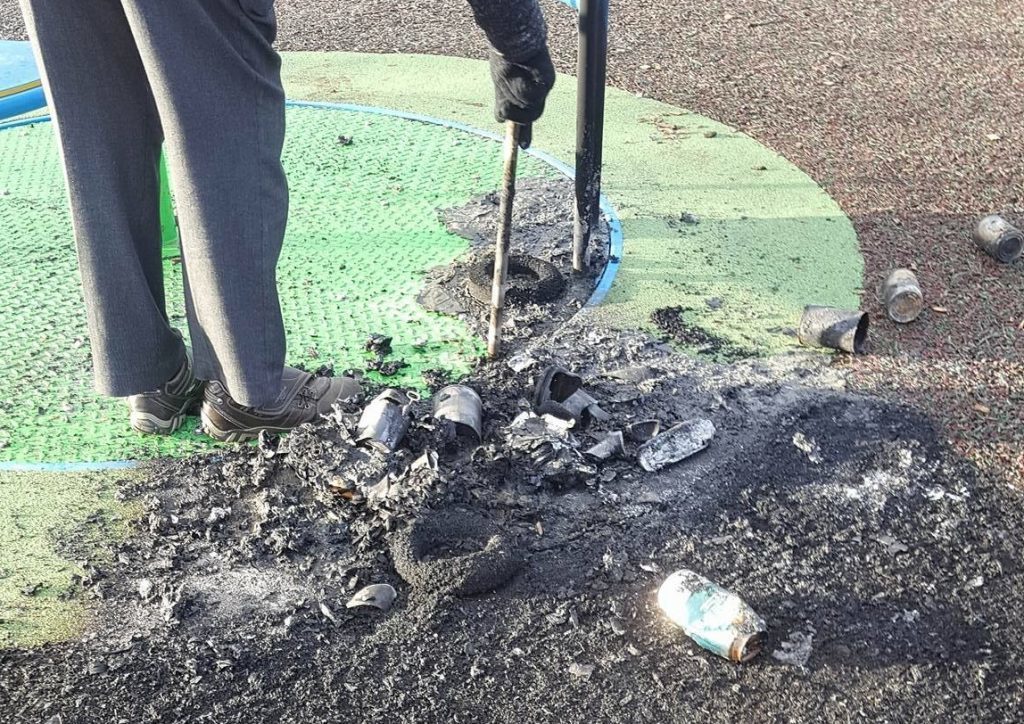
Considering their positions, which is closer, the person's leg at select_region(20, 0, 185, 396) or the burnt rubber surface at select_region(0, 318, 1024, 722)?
the burnt rubber surface at select_region(0, 318, 1024, 722)

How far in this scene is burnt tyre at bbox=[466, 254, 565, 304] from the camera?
402cm

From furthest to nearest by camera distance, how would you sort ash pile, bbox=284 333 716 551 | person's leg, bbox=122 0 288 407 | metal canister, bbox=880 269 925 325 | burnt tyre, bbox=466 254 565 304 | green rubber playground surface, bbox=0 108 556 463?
burnt tyre, bbox=466 254 565 304
metal canister, bbox=880 269 925 325
green rubber playground surface, bbox=0 108 556 463
ash pile, bbox=284 333 716 551
person's leg, bbox=122 0 288 407

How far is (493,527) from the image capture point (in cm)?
291

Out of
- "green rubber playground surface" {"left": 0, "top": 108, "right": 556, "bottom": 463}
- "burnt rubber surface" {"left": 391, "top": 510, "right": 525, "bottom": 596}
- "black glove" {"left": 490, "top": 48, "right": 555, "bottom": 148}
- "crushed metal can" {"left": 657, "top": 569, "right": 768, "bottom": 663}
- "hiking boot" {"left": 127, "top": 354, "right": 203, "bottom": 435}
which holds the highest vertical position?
"black glove" {"left": 490, "top": 48, "right": 555, "bottom": 148}

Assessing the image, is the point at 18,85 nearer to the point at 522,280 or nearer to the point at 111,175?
the point at 111,175

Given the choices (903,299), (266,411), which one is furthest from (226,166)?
(903,299)

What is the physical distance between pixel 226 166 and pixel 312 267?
1.49 meters

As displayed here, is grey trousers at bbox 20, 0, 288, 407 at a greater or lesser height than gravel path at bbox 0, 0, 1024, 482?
greater

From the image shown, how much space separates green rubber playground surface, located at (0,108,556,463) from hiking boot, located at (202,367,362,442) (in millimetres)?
97

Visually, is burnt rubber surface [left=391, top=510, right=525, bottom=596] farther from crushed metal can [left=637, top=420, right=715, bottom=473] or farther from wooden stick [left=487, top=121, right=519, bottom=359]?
wooden stick [left=487, top=121, right=519, bottom=359]

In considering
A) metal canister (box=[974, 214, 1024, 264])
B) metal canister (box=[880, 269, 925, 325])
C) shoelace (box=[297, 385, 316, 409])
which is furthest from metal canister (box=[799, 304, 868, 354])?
shoelace (box=[297, 385, 316, 409])

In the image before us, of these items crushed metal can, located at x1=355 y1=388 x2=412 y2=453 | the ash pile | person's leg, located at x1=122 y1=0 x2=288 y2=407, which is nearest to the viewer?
person's leg, located at x1=122 y1=0 x2=288 y2=407

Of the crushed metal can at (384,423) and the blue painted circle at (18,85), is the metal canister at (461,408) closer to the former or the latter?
the crushed metal can at (384,423)

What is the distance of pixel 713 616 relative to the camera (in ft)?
8.46
